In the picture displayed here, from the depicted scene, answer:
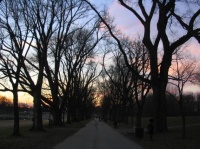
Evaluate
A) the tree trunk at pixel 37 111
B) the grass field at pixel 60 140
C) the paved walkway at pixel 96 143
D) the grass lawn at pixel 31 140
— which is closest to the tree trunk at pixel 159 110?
the grass field at pixel 60 140

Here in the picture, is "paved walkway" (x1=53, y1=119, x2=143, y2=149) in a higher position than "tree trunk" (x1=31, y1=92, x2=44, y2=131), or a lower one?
lower

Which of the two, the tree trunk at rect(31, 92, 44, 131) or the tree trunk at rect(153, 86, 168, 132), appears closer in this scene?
the tree trunk at rect(153, 86, 168, 132)

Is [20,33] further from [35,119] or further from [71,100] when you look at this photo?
[71,100]

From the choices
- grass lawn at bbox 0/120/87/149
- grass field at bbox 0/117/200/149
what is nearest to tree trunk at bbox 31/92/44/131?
grass lawn at bbox 0/120/87/149

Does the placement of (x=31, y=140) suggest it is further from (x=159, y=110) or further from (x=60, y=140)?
(x=159, y=110)

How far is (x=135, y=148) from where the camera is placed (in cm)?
1917

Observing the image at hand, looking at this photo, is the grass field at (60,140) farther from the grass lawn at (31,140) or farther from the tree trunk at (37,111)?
the tree trunk at (37,111)

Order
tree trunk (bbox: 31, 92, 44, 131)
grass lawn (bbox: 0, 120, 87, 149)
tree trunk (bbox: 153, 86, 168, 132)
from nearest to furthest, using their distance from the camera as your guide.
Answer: grass lawn (bbox: 0, 120, 87, 149), tree trunk (bbox: 153, 86, 168, 132), tree trunk (bbox: 31, 92, 44, 131)

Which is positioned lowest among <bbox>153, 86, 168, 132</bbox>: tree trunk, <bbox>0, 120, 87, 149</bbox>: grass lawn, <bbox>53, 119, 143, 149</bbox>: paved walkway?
<bbox>53, 119, 143, 149</bbox>: paved walkway

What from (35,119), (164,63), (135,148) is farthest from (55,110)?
(135,148)

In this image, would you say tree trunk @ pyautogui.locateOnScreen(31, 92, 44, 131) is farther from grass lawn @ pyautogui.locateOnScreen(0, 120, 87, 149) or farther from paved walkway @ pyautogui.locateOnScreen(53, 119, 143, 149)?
paved walkway @ pyautogui.locateOnScreen(53, 119, 143, 149)

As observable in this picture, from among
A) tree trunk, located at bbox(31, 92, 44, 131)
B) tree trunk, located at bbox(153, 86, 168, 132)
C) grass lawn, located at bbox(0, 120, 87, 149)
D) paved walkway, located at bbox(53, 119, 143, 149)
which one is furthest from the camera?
tree trunk, located at bbox(31, 92, 44, 131)

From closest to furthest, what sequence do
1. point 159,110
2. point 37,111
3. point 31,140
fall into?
point 31,140
point 159,110
point 37,111

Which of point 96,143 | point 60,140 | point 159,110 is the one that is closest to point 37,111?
point 60,140
